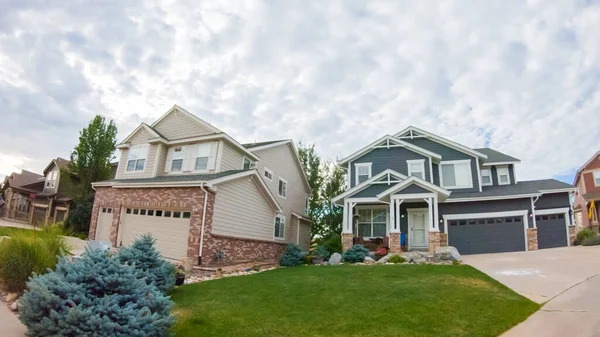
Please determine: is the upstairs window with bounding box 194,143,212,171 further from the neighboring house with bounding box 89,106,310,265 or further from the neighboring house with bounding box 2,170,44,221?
the neighboring house with bounding box 2,170,44,221

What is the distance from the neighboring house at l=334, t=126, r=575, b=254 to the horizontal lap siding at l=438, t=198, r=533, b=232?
47mm

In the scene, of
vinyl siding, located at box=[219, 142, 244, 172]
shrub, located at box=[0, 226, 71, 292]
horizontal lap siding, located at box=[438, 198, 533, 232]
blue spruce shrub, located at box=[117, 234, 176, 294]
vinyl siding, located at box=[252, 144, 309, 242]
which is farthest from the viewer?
vinyl siding, located at box=[252, 144, 309, 242]

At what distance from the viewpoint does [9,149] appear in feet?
57.9

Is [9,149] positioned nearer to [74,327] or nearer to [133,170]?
[133,170]

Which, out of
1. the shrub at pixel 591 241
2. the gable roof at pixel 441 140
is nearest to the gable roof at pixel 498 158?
the gable roof at pixel 441 140

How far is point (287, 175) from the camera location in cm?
2470

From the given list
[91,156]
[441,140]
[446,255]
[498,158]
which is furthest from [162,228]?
[498,158]

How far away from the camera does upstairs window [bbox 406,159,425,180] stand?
67.8ft

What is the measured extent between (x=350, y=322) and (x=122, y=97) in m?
15.4

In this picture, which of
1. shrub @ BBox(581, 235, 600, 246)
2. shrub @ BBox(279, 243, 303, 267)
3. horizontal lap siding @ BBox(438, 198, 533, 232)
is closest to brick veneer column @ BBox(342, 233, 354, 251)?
shrub @ BBox(279, 243, 303, 267)

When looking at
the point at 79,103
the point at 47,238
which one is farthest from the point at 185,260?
the point at 79,103

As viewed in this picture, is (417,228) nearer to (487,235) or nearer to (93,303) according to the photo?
(487,235)

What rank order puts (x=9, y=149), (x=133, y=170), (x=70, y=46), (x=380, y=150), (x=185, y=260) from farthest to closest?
(x=380, y=150) < (x=133, y=170) < (x=9, y=149) < (x=185, y=260) < (x=70, y=46)

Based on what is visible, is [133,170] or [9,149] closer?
[9,149]
